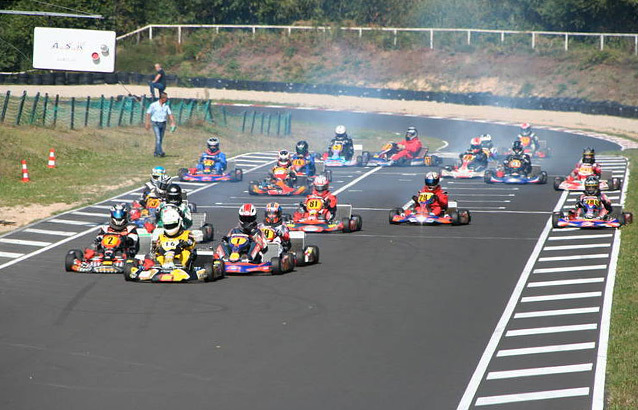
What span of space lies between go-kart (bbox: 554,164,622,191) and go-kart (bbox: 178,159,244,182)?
1133 centimetres

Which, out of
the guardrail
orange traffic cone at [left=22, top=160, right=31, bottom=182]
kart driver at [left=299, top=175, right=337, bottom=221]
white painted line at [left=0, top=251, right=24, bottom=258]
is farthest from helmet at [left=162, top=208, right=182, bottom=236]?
the guardrail

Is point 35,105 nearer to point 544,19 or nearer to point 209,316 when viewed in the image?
point 209,316

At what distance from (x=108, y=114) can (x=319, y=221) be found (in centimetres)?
2661

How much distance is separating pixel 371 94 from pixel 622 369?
64211 mm

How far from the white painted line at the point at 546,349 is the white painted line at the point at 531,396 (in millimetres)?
1941

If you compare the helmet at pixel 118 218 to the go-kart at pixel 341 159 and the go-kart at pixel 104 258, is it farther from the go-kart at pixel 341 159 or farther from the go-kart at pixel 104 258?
the go-kart at pixel 341 159

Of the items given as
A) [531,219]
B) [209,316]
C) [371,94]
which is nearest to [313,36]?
[371,94]

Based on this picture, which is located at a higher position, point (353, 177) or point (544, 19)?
point (544, 19)

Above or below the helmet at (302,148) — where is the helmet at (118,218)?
below

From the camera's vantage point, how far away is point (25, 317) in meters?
18.6

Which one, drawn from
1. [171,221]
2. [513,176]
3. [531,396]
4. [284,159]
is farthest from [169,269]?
[513,176]

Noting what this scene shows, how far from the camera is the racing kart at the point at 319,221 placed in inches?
1109

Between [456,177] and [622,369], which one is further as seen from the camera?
[456,177]

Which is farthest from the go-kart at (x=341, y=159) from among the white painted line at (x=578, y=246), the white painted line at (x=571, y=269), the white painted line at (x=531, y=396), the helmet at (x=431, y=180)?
the white painted line at (x=531, y=396)
